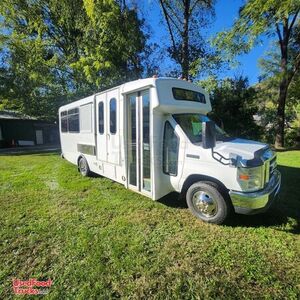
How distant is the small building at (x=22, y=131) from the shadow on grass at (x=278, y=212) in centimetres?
2361

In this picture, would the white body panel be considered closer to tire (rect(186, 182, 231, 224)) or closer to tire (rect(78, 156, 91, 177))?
tire (rect(186, 182, 231, 224))

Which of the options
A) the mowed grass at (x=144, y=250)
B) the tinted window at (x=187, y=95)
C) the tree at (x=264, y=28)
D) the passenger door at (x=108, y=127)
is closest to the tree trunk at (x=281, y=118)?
the tree at (x=264, y=28)

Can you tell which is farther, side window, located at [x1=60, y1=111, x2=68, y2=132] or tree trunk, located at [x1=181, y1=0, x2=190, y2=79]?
tree trunk, located at [x1=181, y1=0, x2=190, y2=79]

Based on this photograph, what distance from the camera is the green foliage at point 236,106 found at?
55.3ft

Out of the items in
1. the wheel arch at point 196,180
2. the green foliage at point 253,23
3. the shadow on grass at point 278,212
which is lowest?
the shadow on grass at point 278,212

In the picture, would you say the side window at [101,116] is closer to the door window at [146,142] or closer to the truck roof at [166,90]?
the truck roof at [166,90]

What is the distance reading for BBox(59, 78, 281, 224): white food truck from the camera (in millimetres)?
3775

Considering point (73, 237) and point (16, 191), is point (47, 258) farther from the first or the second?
point (16, 191)

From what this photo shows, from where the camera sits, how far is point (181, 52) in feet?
55.9

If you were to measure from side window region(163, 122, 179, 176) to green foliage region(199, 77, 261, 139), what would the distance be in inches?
512

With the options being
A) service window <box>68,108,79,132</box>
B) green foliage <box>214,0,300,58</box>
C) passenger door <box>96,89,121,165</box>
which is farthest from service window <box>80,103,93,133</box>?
green foliage <box>214,0,300,58</box>

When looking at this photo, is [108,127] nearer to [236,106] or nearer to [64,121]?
[64,121]

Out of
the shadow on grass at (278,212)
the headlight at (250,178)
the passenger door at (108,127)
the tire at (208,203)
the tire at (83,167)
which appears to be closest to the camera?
the headlight at (250,178)

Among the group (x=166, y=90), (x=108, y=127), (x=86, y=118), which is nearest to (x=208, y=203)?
(x=166, y=90)
